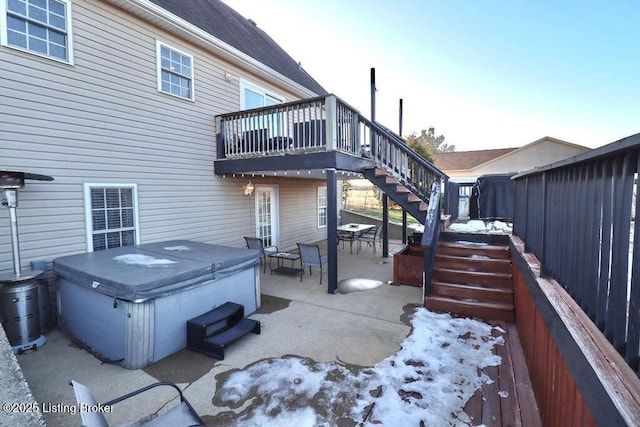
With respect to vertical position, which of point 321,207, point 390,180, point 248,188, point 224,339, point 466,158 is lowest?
point 224,339

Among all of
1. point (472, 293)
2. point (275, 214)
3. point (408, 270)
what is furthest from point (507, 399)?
point (275, 214)

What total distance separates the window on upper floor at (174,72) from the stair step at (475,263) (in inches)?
254

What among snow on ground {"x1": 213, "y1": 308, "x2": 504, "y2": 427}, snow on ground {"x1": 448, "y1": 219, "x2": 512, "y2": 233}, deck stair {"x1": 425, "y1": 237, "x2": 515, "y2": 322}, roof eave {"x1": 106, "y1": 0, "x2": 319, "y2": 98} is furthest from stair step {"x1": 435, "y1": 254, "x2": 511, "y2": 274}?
roof eave {"x1": 106, "y1": 0, "x2": 319, "y2": 98}

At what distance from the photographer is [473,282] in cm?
511

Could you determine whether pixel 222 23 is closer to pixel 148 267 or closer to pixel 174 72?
pixel 174 72

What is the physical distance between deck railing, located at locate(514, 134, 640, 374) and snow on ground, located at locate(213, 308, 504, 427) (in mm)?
1529

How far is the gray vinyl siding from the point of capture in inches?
173

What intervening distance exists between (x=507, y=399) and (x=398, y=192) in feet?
14.3

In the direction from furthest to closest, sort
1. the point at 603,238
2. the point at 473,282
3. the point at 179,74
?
the point at 179,74 < the point at 473,282 < the point at 603,238

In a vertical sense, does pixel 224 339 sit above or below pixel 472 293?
below

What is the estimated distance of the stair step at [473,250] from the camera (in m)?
5.48

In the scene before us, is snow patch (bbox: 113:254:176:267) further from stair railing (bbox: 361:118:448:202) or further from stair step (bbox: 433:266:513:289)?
stair railing (bbox: 361:118:448:202)

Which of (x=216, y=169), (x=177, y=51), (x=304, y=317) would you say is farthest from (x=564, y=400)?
(x=177, y=51)

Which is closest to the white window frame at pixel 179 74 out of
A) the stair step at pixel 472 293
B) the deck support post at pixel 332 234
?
the deck support post at pixel 332 234
